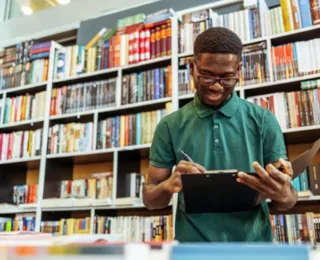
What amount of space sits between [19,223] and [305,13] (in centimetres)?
234

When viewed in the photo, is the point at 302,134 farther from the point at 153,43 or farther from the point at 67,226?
the point at 67,226

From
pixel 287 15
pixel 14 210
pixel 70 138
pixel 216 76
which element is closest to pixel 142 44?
pixel 70 138

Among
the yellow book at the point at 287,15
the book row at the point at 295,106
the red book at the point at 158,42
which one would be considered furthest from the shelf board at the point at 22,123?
the yellow book at the point at 287,15

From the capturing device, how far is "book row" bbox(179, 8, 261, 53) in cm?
233

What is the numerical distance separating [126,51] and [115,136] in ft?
2.06

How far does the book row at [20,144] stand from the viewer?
280 cm

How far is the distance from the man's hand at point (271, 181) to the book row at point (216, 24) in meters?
1.55

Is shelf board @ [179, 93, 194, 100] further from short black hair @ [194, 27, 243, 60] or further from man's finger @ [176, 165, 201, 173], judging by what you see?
man's finger @ [176, 165, 201, 173]

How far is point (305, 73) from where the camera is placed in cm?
211

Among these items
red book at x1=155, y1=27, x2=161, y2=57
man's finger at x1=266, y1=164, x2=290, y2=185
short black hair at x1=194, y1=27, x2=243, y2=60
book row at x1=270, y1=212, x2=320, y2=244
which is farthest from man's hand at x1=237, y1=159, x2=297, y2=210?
red book at x1=155, y1=27, x2=161, y2=57

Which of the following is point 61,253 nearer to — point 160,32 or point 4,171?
point 160,32

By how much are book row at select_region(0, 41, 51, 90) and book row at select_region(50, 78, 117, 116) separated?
252 millimetres

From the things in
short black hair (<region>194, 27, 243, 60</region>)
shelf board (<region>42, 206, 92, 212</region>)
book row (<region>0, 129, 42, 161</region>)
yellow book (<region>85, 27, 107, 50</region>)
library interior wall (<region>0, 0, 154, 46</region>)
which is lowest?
shelf board (<region>42, 206, 92, 212</region>)

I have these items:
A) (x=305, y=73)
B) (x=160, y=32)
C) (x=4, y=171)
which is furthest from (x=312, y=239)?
(x=4, y=171)
